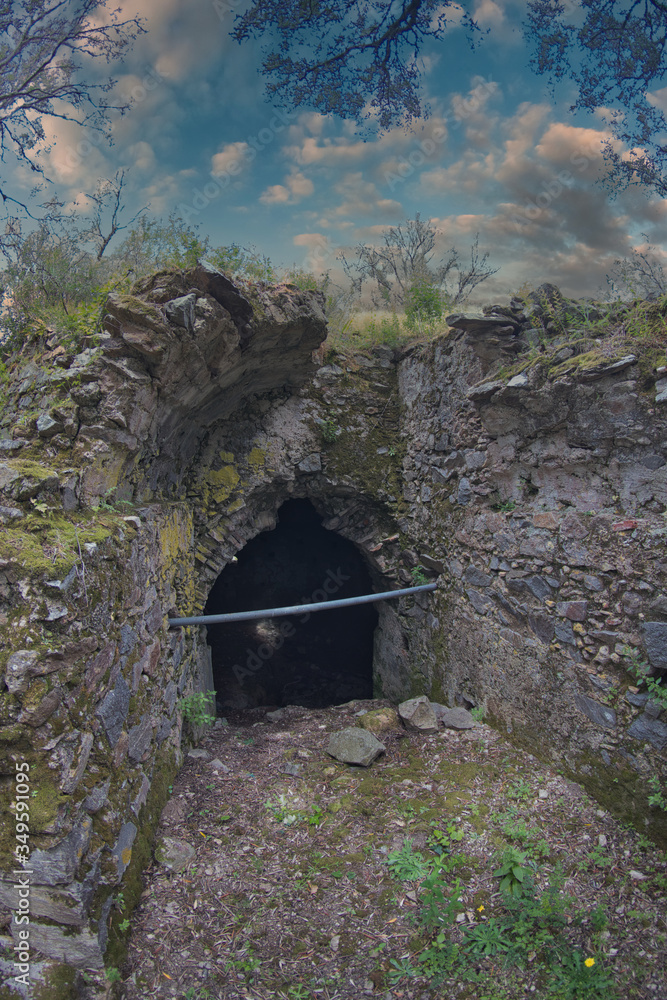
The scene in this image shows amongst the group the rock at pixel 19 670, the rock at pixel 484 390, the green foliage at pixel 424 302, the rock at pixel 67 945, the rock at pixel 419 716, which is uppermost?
the green foliage at pixel 424 302

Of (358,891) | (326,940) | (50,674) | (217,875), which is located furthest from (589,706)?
(50,674)

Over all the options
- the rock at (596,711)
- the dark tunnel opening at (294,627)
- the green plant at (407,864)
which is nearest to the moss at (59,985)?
the green plant at (407,864)

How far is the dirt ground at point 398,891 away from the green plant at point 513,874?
20 mm

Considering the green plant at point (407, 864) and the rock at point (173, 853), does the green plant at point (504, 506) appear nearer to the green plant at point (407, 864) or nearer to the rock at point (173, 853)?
the green plant at point (407, 864)

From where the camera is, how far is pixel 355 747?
13.8 feet

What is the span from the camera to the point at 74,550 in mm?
2574

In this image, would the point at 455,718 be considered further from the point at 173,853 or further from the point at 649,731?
the point at 173,853

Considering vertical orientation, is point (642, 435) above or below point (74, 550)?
above

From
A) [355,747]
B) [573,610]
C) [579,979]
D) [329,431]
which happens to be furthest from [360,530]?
[579,979]

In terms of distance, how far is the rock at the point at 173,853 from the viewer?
3.03 meters

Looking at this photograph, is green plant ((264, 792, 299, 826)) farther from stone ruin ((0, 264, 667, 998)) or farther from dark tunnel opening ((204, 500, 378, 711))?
dark tunnel opening ((204, 500, 378, 711))

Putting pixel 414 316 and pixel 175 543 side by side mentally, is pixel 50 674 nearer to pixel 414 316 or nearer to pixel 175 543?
pixel 175 543

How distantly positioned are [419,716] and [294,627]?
4941 millimetres

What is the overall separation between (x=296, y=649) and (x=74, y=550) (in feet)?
22.8
